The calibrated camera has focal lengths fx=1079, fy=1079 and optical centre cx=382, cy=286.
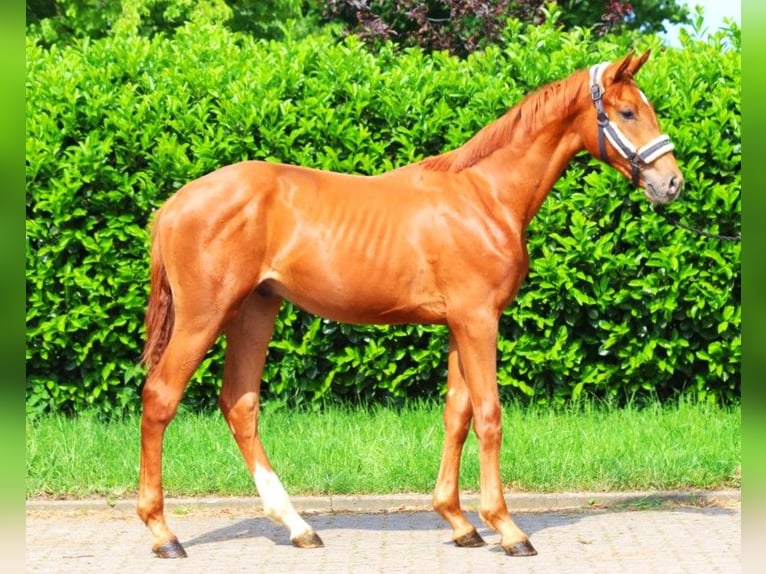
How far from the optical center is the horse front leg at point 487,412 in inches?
215

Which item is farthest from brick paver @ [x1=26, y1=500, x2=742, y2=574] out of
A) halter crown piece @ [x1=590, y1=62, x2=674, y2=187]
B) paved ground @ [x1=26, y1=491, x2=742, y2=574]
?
halter crown piece @ [x1=590, y1=62, x2=674, y2=187]

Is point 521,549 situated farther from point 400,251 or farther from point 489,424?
point 400,251

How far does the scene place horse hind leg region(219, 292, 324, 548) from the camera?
226 inches

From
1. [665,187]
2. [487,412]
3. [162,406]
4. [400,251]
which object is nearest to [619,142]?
[665,187]

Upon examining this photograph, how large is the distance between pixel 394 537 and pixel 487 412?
997 millimetres

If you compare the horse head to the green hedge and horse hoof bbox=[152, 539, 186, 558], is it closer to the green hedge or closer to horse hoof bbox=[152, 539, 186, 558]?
the green hedge

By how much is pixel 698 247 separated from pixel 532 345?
147 cm

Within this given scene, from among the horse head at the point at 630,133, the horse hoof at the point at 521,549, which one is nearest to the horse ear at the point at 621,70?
the horse head at the point at 630,133

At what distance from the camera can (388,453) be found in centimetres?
718

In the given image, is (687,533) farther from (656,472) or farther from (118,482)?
(118,482)

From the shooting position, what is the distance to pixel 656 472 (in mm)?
6875

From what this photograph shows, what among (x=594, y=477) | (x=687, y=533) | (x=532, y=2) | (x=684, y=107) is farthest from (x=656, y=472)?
(x=532, y=2)
